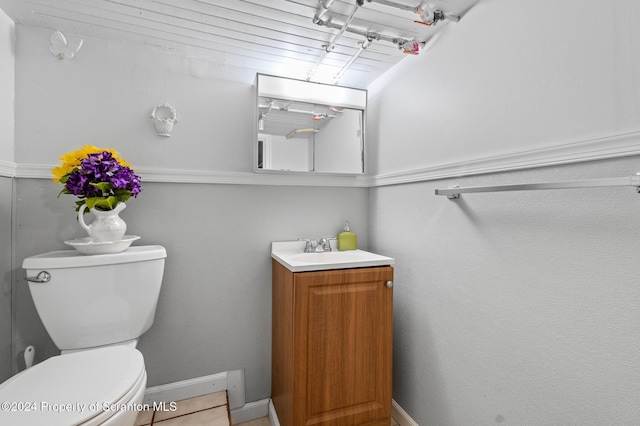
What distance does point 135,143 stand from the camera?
1.41m

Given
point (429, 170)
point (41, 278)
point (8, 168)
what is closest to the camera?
point (41, 278)

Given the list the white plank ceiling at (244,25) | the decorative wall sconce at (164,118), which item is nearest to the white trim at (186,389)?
the decorative wall sconce at (164,118)

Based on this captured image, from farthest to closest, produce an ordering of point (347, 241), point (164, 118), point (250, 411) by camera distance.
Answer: point (347, 241), point (250, 411), point (164, 118)

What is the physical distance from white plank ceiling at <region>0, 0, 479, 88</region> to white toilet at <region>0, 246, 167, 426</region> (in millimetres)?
988

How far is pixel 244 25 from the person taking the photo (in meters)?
1.27

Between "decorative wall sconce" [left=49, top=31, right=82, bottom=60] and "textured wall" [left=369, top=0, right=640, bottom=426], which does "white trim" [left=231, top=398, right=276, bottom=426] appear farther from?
"decorative wall sconce" [left=49, top=31, right=82, bottom=60]

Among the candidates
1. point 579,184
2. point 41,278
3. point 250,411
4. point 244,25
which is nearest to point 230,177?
point 244,25

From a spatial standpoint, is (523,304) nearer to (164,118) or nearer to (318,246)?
(318,246)

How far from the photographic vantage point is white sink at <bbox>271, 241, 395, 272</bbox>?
125 centimetres

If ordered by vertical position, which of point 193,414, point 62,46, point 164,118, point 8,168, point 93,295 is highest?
point 62,46

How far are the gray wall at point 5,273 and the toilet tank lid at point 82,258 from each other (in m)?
0.16

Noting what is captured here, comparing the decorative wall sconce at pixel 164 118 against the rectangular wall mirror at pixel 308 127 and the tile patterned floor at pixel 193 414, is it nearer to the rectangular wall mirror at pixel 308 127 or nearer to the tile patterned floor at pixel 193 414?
the rectangular wall mirror at pixel 308 127

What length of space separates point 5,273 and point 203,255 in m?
0.77

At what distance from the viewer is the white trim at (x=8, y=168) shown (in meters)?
1.16
